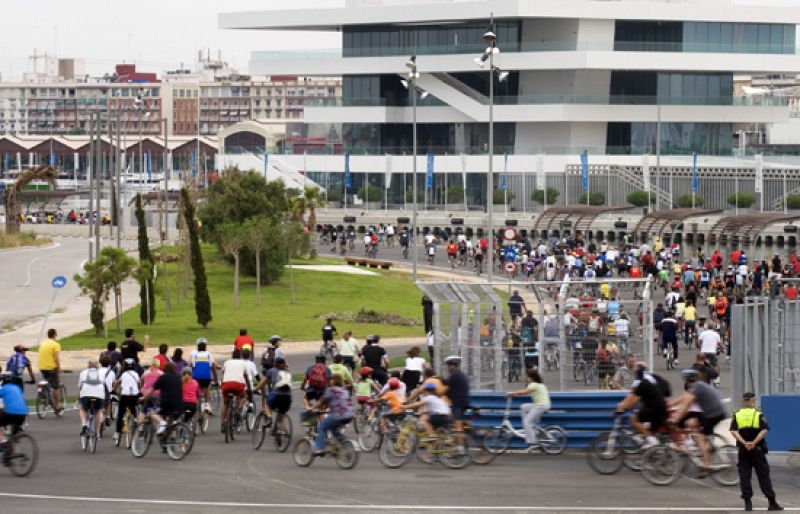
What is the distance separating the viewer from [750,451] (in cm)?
2259

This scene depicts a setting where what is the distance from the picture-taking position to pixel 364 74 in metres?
124

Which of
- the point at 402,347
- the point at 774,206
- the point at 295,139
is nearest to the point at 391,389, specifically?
the point at 402,347

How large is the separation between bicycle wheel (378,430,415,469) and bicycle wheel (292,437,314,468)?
3.64 feet

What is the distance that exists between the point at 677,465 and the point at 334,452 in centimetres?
517

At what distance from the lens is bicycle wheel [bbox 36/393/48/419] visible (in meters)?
33.0

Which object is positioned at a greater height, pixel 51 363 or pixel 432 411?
pixel 51 363

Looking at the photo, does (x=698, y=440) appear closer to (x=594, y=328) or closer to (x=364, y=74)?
(x=594, y=328)

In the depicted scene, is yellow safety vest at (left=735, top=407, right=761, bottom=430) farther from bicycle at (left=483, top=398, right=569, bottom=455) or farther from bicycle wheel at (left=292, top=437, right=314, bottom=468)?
bicycle wheel at (left=292, top=437, right=314, bottom=468)

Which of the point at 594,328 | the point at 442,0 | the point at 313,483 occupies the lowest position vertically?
the point at 313,483

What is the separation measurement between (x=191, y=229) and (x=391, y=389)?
26.6m

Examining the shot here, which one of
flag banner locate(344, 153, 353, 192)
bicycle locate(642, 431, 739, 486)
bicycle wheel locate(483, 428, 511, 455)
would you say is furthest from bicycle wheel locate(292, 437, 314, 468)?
flag banner locate(344, 153, 353, 192)

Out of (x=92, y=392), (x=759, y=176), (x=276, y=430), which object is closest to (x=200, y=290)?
(x=92, y=392)

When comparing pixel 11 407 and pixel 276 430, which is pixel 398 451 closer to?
pixel 276 430

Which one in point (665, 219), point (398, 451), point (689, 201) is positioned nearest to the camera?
point (398, 451)
